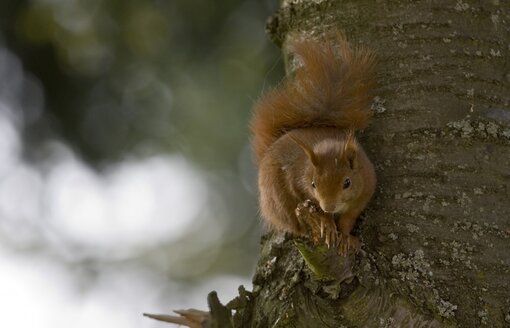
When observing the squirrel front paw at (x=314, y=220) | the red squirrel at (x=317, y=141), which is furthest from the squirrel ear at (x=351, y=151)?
the squirrel front paw at (x=314, y=220)

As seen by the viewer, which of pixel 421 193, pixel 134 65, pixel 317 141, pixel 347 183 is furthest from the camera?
pixel 134 65

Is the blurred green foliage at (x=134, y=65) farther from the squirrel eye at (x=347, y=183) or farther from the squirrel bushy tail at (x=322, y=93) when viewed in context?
the squirrel eye at (x=347, y=183)

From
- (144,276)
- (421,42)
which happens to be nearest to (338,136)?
(421,42)

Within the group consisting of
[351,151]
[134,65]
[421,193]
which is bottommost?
[421,193]

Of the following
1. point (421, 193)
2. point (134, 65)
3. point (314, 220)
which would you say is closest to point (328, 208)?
point (314, 220)

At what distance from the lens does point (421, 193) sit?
1483 millimetres

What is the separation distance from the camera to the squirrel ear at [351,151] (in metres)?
1.56

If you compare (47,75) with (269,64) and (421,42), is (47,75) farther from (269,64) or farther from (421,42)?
(421,42)

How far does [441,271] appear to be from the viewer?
140 centimetres

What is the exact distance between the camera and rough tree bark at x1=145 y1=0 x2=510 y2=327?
4.38ft

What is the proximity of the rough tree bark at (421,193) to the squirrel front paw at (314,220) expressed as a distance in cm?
5

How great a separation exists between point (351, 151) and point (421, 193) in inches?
6.4

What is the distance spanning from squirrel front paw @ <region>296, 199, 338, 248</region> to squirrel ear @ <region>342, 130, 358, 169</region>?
0.11 meters

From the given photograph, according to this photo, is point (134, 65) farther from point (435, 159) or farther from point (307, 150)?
point (435, 159)
